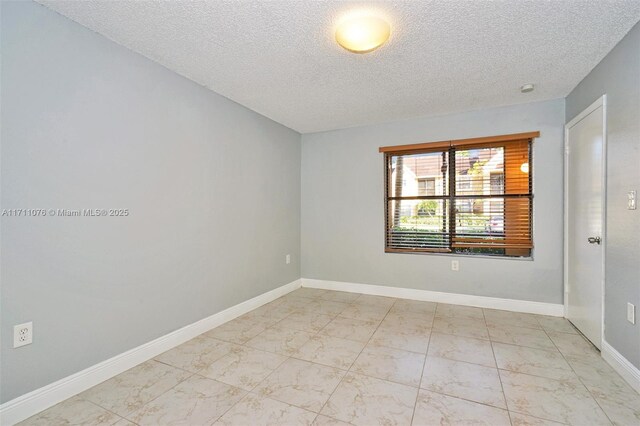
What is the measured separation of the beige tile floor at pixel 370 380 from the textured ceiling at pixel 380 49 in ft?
7.93

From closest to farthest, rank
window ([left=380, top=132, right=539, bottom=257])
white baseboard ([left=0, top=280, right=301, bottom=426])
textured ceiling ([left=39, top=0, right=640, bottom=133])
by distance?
1. white baseboard ([left=0, top=280, right=301, bottom=426])
2. textured ceiling ([left=39, top=0, right=640, bottom=133])
3. window ([left=380, top=132, right=539, bottom=257])

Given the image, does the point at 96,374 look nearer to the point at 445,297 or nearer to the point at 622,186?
the point at 445,297

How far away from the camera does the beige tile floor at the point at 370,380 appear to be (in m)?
1.64

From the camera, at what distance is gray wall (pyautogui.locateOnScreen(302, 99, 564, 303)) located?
319 centimetres

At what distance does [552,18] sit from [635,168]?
114 cm

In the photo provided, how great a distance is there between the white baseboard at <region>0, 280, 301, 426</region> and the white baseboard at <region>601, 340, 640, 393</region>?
327cm

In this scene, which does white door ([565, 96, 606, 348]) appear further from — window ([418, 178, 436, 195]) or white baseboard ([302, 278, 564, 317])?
window ([418, 178, 436, 195])

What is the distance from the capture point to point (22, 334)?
1625 mm

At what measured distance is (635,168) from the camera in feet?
6.22

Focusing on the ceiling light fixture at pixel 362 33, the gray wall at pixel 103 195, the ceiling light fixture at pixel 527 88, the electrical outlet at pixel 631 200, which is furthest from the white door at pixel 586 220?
the gray wall at pixel 103 195

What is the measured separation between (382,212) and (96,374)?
131 inches

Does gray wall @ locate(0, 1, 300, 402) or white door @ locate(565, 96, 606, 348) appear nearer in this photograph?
gray wall @ locate(0, 1, 300, 402)

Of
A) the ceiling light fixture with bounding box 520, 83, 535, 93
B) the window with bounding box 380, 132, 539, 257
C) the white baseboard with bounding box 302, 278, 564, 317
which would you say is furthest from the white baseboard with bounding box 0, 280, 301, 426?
the ceiling light fixture with bounding box 520, 83, 535, 93

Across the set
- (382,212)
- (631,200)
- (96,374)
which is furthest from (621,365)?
(96,374)
